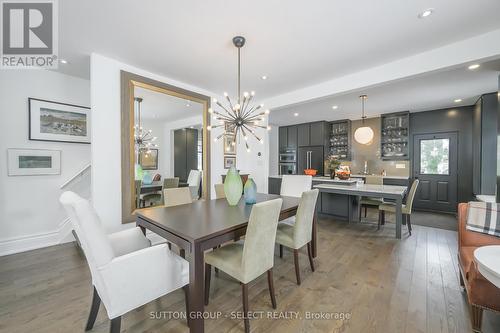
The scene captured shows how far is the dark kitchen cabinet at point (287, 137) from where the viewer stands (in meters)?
7.23

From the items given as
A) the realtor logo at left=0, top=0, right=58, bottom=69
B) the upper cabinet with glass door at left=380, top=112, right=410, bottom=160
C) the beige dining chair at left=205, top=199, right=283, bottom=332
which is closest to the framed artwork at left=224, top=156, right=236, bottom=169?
the beige dining chair at left=205, top=199, right=283, bottom=332

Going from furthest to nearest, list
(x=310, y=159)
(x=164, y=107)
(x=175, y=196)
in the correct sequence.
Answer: (x=310, y=159)
(x=164, y=107)
(x=175, y=196)

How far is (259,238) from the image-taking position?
1.54 metres

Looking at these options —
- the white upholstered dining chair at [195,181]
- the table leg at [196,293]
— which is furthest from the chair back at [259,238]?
the white upholstered dining chair at [195,181]

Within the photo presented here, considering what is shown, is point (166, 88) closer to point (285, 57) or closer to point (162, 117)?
point (162, 117)

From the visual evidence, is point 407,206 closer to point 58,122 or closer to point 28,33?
point 28,33

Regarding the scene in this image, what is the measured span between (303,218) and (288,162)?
17.6ft

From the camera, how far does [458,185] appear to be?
194 inches

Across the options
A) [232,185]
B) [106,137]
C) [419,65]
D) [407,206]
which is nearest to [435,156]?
[407,206]

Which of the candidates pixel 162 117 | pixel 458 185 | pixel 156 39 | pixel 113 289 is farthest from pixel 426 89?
pixel 113 289

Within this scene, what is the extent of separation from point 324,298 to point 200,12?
2.93 meters

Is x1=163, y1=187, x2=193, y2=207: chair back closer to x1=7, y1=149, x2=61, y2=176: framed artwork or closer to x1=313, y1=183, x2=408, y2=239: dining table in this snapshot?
x1=7, y1=149, x2=61, y2=176: framed artwork

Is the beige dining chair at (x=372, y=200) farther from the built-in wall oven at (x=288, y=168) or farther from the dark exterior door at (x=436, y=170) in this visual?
the built-in wall oven at (x=288, y=168)

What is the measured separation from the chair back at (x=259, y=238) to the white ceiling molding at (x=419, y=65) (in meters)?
2.68
